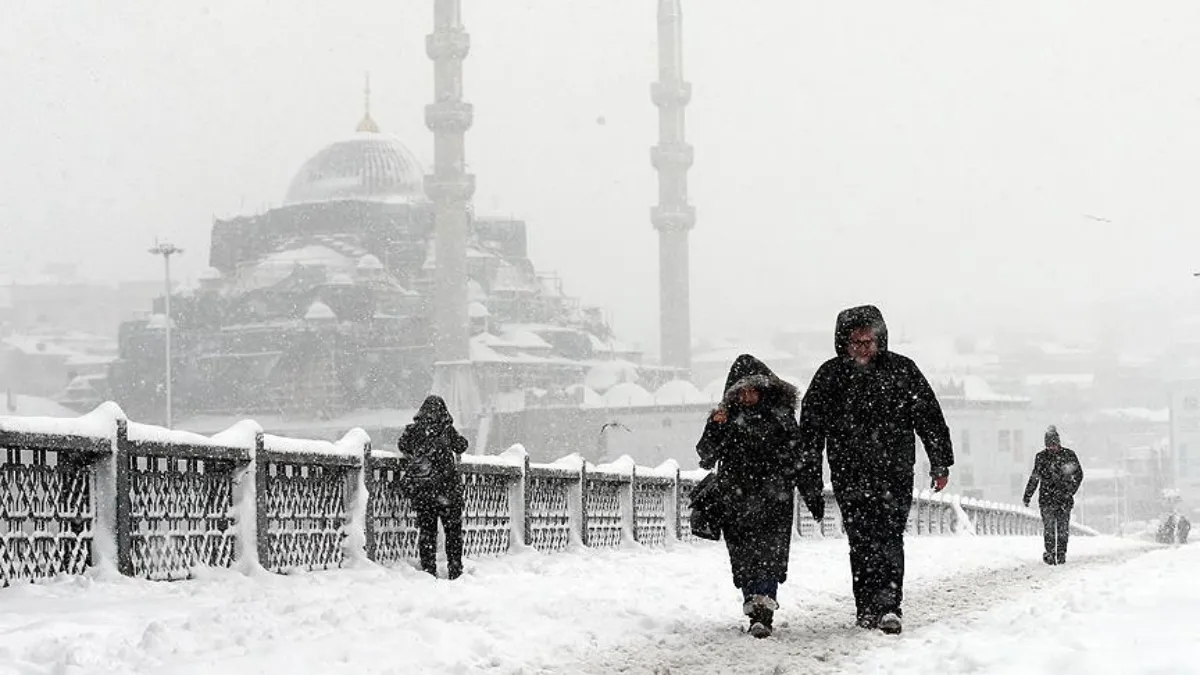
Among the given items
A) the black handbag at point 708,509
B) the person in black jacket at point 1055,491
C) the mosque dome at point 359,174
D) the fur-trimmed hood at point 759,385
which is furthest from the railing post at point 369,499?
the mosque dome at point 359,174

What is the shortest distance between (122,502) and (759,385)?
2951mm

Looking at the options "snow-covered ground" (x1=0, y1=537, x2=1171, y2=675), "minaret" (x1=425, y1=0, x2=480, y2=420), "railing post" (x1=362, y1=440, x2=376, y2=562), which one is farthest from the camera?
"minaret" (x1=425, y1=0, x2=480, y2=420)

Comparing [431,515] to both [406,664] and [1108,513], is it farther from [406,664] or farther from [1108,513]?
[1108,513]

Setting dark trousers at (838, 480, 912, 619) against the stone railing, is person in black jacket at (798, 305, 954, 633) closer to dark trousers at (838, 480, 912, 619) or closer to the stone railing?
dark trousers at (838, 480, 912, 619)

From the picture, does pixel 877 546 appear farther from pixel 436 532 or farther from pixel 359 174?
pixel 359 174

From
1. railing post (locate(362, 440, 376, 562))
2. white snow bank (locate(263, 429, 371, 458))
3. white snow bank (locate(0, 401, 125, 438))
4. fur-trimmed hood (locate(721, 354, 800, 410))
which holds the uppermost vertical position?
fur-trimmed hood (locate(721, 354, 800, 410))

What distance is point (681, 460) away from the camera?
3270 inches

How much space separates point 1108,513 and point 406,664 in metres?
95.0

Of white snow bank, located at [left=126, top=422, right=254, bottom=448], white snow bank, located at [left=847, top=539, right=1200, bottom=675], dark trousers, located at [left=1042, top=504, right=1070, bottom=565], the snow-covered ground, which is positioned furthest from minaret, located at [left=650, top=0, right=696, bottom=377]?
white snow bank, located at [left=847, top=539, right=1200, bottom=675]

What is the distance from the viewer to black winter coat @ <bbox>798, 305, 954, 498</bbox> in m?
6.94

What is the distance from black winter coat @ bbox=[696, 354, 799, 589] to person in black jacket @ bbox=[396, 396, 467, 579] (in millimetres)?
3197

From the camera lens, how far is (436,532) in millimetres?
10242

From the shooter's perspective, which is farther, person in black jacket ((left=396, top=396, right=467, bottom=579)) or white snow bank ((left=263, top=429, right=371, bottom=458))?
person in black jacket ((left=396, top=396, right=467, bottom=579))

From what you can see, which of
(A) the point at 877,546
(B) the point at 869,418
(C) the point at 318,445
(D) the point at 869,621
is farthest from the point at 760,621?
(C) the point at 318,445
